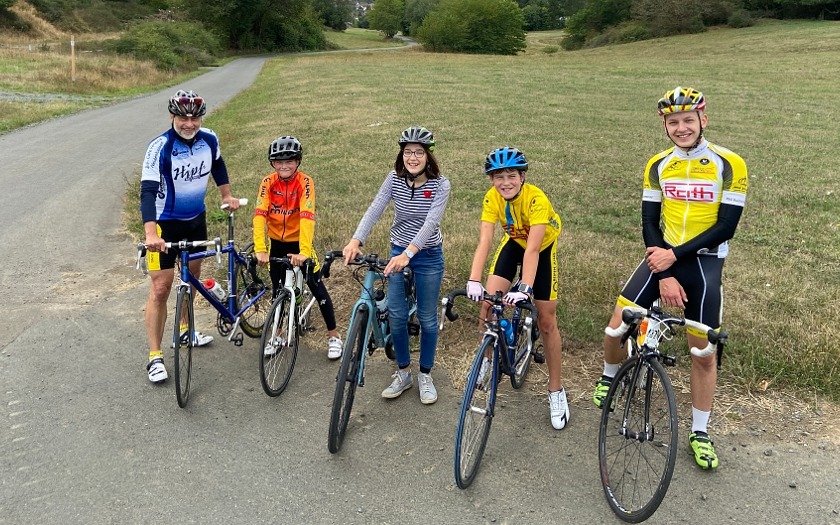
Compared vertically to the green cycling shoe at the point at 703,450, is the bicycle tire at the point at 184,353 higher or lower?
higher

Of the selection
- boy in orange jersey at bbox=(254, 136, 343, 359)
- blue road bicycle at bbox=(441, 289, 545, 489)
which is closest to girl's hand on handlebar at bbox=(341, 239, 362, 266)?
boy in orange jersey at bbox=(254, 136, 343, 359)

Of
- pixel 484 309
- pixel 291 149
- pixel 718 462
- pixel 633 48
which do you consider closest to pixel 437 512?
pixel 484 309

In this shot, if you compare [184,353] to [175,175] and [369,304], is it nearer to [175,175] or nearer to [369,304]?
[175,175]

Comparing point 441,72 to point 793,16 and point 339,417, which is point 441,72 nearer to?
point 339,417

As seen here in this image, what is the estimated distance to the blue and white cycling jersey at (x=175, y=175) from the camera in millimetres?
4543

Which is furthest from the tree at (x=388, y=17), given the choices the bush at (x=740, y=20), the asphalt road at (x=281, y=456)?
the asphalt road at (x=281, y=456)

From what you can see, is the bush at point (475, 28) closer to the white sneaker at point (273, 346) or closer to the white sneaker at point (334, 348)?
the white sneaker at point (334, 348)

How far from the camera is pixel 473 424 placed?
3.55 metres

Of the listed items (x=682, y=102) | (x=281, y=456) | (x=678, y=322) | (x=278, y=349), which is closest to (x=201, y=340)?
(x=278, y=349)

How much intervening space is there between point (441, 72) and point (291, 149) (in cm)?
3626

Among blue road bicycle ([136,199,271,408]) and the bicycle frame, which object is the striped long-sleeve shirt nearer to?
the bicycle frame

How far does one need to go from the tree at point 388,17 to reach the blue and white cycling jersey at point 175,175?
387ft

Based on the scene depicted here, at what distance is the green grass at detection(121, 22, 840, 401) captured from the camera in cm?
540

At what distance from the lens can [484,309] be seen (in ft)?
14.0
